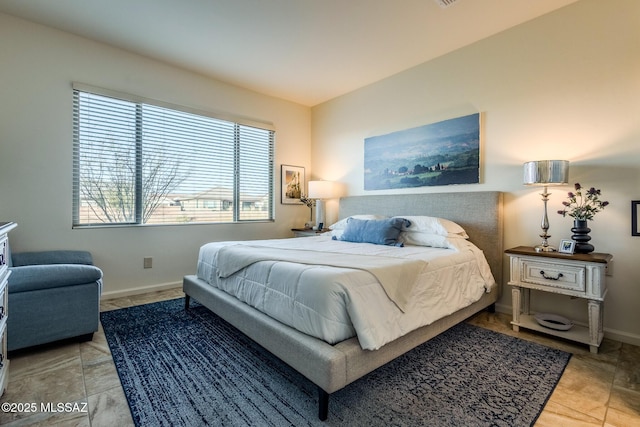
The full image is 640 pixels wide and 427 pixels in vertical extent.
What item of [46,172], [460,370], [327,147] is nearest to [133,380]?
[460,370]

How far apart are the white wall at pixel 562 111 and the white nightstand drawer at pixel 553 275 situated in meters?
0.47

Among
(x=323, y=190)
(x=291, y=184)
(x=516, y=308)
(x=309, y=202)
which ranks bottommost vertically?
(x=516, y=308)

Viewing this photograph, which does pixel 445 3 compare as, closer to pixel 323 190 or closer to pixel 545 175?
pixel 545 175

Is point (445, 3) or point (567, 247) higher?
point (445, 3)

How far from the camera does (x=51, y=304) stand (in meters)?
2.14

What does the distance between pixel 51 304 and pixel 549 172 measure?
3844 mm

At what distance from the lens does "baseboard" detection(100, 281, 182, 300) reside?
337 cm

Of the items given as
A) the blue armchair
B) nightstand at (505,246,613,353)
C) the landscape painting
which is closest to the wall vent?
the landscape painting

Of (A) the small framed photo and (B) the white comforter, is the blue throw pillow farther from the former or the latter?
(A) the small framed photo

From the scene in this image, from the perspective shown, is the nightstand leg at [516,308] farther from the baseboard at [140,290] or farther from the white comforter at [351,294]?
the baseboard at [140,290]

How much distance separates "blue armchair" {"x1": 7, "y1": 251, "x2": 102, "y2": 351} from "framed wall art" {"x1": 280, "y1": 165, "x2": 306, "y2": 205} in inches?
115

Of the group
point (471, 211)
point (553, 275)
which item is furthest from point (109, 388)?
point (471, 211)

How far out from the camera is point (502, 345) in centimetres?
228

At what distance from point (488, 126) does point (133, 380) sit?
365 cm
